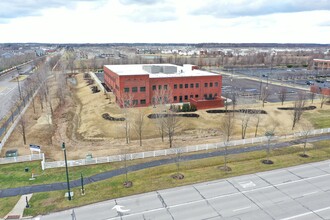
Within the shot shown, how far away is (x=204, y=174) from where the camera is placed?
31.0 meters

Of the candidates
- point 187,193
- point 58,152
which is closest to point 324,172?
point 187,193

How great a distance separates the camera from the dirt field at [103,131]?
41125mm

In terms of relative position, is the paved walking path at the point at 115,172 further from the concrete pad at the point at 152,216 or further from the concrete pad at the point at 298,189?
the concrete pad at the point at 298,189

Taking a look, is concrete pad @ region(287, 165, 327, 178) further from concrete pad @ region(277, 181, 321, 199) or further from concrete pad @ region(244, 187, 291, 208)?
concrete pad @ region(244, 187, 291, 208)

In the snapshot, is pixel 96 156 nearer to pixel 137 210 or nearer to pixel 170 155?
pixel 170 155

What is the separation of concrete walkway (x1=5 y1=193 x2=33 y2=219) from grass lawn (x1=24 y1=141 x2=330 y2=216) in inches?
18.8

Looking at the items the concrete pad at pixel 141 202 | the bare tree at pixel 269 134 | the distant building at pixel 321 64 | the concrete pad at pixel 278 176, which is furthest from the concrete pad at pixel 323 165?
the distant building at pixel 321 64

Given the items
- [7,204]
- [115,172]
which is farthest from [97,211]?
[7,204]

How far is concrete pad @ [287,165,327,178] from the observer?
30906 millimetres

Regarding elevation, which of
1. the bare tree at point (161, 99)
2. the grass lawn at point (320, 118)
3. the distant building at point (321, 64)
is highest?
the distant building at point (321, 64)

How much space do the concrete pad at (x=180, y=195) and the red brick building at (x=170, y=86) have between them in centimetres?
3231

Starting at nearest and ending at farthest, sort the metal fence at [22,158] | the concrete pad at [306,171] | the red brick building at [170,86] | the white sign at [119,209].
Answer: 1. the white sign at [119,209]
2. the concrete pad at [306,171]
3. the metal fence at [22,158]
4. the red brick building at [170,86]

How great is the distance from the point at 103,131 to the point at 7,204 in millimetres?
23668

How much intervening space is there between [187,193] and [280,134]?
26.5 metres
